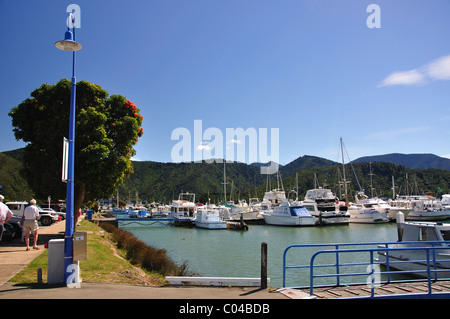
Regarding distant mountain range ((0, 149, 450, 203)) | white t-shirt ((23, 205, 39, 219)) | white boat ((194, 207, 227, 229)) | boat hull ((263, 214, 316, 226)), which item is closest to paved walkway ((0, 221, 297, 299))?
white t-shirt ((23, 205, 39, 219))

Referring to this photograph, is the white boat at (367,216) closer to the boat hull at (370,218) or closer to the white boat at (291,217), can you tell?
the boat hull at (370,218)

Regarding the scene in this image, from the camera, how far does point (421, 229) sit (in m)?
17.7

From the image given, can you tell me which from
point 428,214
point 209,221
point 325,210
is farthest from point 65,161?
point 428,214

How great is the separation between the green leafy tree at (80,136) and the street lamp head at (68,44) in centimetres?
1118

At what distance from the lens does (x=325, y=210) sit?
79.8 metres

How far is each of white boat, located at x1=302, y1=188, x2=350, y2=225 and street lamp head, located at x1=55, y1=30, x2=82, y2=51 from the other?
65.0m

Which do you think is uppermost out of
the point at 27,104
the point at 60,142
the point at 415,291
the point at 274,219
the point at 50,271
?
the point at 27,104

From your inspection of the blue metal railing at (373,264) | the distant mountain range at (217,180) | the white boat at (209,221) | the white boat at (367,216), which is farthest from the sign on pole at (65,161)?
the distant mountain range at (217,180)

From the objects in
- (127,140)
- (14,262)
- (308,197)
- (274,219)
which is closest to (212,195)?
(308,197)

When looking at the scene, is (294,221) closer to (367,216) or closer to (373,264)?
(367,216)

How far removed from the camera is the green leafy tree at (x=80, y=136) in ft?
68.4
